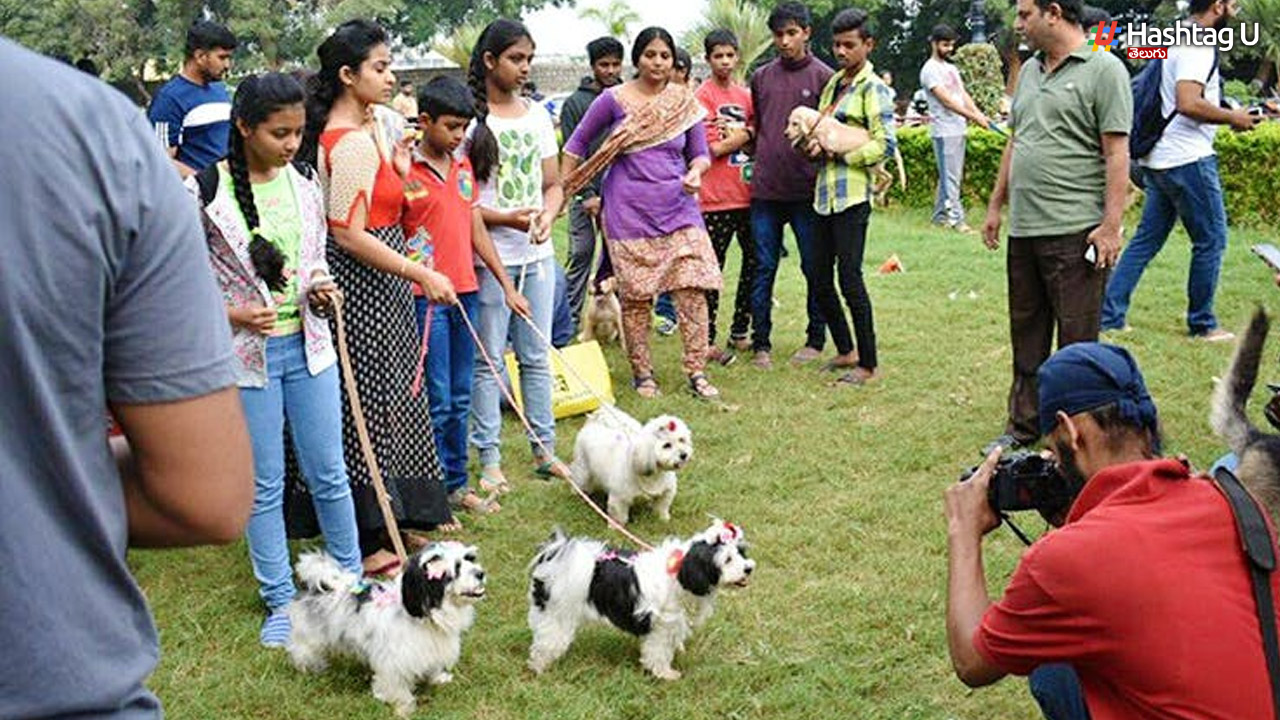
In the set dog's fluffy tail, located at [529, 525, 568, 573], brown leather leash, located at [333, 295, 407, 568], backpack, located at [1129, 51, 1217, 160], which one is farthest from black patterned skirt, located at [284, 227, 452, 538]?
backpack, located at [1129, 51, 1217, 160]

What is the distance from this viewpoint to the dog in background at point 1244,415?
10.8ft

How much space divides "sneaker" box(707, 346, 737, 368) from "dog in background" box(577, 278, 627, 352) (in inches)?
25.1

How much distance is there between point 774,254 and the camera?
769 cm

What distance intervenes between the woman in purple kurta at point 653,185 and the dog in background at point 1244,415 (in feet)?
11.5

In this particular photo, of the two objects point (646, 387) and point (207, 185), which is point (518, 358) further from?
point (207, 185)

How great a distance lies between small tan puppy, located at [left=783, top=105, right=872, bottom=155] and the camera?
6883mm

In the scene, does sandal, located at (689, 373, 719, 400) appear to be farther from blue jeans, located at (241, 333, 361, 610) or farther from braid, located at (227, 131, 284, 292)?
braid, located at (227, 131, 284, 292)

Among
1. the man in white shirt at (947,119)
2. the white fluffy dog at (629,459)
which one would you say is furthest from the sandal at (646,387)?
the man in white shirt at (947,119)

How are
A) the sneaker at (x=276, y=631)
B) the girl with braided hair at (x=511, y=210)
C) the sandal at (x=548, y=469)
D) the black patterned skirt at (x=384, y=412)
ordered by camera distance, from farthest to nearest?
the sandal at (x=548, y=469) < the girl with braided hair at (x=511, y=210) < the black patterned skirt at (x=384, y=412) < the sneaker at (x=276, y=631)

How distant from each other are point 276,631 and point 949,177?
9741mm

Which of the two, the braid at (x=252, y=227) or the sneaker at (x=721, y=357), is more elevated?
the braid at (x=252, y=227)

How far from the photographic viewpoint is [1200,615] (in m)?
2.18

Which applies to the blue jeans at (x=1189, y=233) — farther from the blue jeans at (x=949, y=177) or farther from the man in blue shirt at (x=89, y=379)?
the man in blue shirt at (x=89, y=379)

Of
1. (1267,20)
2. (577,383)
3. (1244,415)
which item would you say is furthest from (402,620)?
(1267,20)
